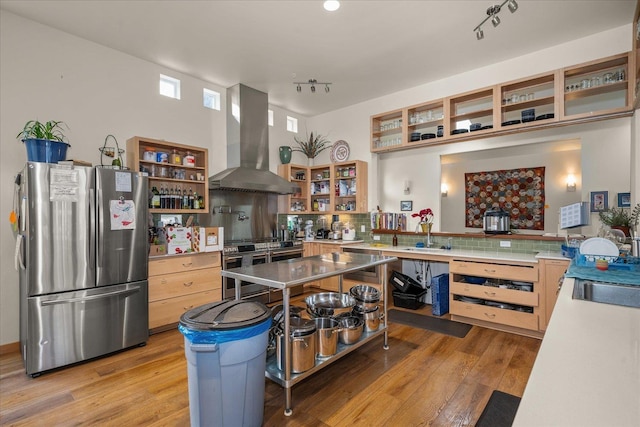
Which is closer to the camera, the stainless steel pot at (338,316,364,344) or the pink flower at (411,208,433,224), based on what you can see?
the stainless steel pot at (338,316,364,344)

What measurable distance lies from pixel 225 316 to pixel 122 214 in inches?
79.0

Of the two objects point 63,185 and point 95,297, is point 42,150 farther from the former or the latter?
point 95,297

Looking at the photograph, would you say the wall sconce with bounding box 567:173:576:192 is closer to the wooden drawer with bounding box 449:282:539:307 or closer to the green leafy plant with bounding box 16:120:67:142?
the wooden drawer with bounding box 449:282:539:307

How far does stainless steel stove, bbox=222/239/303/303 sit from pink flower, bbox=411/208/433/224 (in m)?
2.02

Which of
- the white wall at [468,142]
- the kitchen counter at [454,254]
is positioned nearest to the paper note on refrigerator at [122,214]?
the kitchen counter at [454,254]

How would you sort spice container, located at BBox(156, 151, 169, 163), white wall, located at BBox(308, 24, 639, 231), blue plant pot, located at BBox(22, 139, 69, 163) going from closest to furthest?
blue plant pot, located at BBox(22, 139, 69, 163) < white wall, located at BBox(308, 24, 639, 231) < spice container, located at BBox(156, 151, 169, 163)

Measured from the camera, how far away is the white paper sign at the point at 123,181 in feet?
10.2

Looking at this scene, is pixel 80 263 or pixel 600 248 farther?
pixel 80 263

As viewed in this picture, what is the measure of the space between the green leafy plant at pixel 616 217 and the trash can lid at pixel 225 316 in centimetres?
337

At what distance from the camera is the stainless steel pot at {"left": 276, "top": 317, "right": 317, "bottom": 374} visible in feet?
7.16

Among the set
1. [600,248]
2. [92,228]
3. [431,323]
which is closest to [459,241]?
[431,323]

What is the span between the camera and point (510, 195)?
5090 mm

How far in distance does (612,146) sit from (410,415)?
3559 mm

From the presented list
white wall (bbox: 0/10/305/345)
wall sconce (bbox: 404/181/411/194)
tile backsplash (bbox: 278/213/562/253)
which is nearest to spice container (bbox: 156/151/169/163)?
white wall (bbox: 0/10/305/345)
